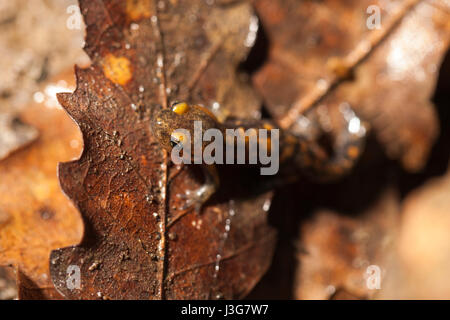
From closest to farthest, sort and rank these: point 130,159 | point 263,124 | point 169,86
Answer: point 130,159 → point 169,86 → point 263,124

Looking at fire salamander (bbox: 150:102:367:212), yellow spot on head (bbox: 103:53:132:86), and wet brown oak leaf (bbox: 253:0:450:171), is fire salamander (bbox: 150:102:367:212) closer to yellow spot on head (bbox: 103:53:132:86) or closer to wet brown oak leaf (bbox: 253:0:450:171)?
wet brown oak leaf (bbox: 253:0:450:171)

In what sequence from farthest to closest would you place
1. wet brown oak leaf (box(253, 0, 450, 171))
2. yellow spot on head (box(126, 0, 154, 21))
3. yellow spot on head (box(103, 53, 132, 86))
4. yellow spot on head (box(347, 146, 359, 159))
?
yellow spot on head (box(347, 146, 359, 159)), wet brown oak leaf (box(253, 0, 450, 171)), yellow spot on head (box(126, 0, 154, 21)), yellow spot on head (box(103, 53, 132, 86))

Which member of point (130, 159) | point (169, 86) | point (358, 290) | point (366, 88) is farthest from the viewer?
point (366, 88)

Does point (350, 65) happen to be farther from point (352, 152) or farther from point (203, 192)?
point (203, 192)

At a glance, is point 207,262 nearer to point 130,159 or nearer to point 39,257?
point 130,159

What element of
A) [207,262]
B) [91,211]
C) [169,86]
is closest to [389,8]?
[169,86]

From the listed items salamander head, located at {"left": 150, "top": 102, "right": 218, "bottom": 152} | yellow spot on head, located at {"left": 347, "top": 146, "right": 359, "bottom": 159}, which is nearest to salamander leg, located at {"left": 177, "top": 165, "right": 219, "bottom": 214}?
salamander head, located at {"left": 150, "top": 102, "right": 218, "bottom": 152}
